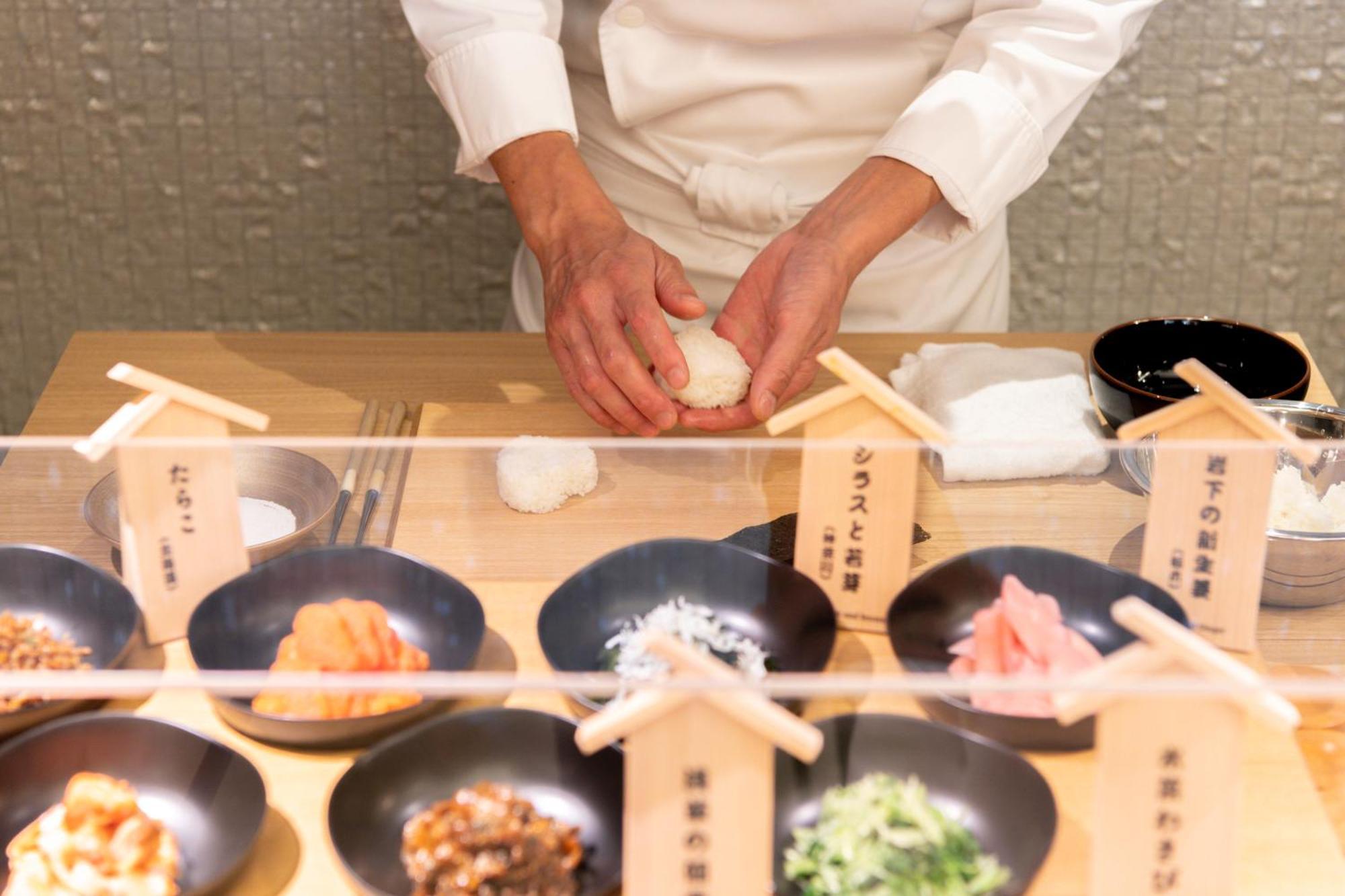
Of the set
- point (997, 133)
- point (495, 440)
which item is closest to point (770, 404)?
point (495, 440)

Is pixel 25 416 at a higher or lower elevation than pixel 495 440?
Result: lower

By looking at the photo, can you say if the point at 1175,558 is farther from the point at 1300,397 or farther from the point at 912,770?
the point at 1300,397

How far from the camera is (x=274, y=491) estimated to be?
3.45 ft

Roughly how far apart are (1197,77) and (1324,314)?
667 millimetres

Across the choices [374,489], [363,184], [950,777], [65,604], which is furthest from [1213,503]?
[363,184]

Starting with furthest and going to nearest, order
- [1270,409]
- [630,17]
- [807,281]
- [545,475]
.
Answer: [630,17], [807,281], [1270,409], [545,475]

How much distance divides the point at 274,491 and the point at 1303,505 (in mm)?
923

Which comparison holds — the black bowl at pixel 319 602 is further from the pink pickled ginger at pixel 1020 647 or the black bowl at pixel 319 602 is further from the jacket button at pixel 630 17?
the jacket button at pixel 630 17

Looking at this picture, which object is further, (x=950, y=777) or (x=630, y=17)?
(x=630, y=17)

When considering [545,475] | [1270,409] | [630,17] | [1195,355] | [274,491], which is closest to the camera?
[274,491]

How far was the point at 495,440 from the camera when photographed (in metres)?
1.11

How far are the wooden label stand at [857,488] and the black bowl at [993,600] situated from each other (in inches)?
1.1

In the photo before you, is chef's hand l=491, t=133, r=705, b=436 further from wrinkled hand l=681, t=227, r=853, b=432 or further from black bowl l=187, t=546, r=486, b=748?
black bowl l=187, t=546, r=486, b=748

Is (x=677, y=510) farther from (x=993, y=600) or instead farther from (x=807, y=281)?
(x=807, y=281)
